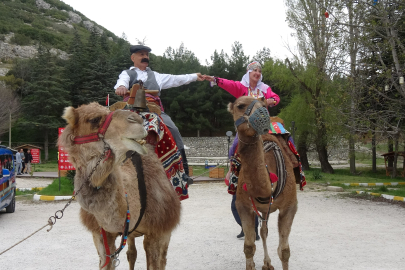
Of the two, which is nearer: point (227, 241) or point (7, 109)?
point (227, 241)

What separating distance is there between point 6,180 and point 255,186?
8398 millimetres

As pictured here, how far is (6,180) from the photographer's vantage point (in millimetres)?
10102

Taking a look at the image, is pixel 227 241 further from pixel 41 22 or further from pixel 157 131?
pixel 41 22

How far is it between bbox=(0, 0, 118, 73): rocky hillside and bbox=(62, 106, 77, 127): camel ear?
69219 millimetres

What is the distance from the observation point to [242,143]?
4305mm

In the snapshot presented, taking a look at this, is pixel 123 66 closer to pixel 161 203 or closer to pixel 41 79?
pixel 41 79

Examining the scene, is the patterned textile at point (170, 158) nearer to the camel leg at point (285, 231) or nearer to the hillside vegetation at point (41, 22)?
Result: the camel leg at point (285, 231)

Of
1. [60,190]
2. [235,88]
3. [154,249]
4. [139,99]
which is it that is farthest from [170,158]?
[60,190]

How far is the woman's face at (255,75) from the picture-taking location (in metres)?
5.54

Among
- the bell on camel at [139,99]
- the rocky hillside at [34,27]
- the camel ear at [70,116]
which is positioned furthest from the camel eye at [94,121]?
the rocky hillside at [34,27]

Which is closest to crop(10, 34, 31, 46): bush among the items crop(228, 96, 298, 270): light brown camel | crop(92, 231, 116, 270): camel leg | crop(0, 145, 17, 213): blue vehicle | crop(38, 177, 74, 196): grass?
crop(38, 177, 74, 196): grass

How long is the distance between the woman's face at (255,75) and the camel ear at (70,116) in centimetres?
344

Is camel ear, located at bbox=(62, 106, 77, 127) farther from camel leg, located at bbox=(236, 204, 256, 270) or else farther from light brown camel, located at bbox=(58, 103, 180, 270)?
camel leg, located at bbox=(236, 204, 256, 270)

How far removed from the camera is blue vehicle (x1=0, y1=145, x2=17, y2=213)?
9693 millimetres
